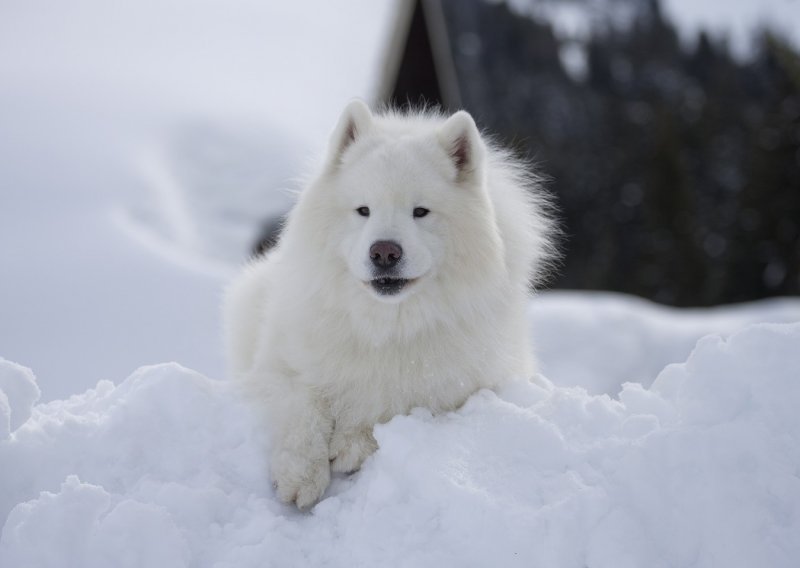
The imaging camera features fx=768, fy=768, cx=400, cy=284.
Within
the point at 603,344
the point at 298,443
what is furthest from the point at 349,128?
the point at 603,344

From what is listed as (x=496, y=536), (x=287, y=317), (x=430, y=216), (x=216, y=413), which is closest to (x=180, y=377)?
(x=216, y=413)

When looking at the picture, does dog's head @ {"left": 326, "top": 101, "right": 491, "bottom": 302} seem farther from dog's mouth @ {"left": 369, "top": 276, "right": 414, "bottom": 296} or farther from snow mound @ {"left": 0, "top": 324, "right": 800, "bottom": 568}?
snow mound @ {"left": 0, "top": 324, "right": 800, "bottom": 568}

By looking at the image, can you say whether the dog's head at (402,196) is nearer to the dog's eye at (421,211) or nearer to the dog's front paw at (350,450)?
the dog's eye at (421,211)

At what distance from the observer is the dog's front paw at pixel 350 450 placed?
2951 millimetres

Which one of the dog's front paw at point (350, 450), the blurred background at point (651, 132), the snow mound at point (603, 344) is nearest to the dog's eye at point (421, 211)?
the dog's front paw at point (350, 450)

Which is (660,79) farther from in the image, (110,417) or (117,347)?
(110,417)

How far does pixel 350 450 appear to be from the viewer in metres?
2.97

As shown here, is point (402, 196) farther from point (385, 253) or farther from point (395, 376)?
point (395, 376)

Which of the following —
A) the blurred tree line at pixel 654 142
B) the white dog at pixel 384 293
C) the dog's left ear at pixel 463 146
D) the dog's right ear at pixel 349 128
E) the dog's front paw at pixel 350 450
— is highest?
the dog's right ear at pixel 349 128

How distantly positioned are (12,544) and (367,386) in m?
1.41

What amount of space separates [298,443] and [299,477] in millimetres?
167

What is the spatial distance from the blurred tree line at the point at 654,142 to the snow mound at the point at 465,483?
1729 cm

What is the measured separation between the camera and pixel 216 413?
3.09 metres

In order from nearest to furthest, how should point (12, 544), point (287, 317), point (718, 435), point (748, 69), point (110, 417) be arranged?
1. point (12, 544)
2. point (718, 435)
3. point (110, 417)
4. point (287, 317)
5. point (748, 69)
